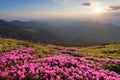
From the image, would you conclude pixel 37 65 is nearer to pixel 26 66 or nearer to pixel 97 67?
pixel 26 66

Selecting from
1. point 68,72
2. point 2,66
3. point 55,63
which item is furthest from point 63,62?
point 2,66

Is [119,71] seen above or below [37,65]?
below

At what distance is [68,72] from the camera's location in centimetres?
1684

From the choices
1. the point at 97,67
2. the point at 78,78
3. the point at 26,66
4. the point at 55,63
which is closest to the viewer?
the point at 78,78

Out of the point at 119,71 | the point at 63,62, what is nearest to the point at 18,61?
the point at 63,62

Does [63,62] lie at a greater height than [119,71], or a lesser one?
greater

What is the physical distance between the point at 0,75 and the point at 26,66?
8.27ft

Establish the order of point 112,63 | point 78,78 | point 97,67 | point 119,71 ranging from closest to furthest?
point 78,78 < point 97,67 < point 119,71 < point 112,63

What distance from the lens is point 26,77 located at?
14773 mm

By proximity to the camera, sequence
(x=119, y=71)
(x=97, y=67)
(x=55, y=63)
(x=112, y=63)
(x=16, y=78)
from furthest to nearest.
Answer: (x=112, y=63)
(x=119, y=71)
(x=97, y=67)
(x=55, y=63)
(x=16, y=78)

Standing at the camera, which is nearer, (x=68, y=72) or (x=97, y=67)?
(x=68, y=72)

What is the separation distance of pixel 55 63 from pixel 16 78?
5391 mm

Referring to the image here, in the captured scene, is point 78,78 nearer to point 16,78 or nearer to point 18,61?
point 16,78

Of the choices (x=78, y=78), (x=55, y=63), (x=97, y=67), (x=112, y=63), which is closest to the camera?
(x=78, y=78)
